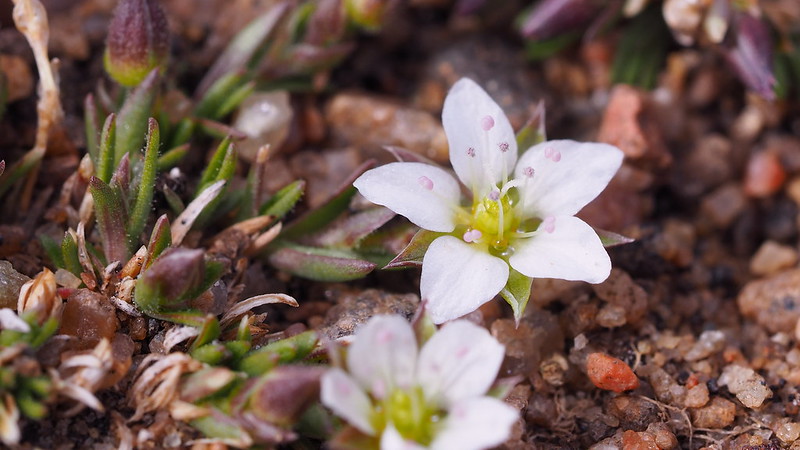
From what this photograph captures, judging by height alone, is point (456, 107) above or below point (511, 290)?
above

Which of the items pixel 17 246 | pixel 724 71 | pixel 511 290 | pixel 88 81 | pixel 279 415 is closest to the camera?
pixel 279 415

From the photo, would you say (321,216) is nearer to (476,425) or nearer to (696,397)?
(476,425)

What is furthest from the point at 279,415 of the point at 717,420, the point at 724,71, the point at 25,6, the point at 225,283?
the point at 724,71

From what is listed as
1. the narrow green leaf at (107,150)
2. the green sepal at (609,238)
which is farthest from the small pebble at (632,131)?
the narrow green leaf at (107,150)

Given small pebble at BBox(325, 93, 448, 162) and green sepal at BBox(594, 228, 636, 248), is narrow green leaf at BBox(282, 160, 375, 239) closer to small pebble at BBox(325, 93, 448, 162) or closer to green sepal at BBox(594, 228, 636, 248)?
small pebble at BBox(325, 93, 448, 162)

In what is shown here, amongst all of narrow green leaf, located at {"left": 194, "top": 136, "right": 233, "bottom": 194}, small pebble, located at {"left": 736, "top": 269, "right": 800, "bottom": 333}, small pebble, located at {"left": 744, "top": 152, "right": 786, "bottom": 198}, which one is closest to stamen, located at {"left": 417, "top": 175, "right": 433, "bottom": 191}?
narrow green leaf, located at {"left": 194, "top": 136, "right": 233, "bottom": 194}

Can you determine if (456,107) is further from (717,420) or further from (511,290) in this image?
(717,420)
